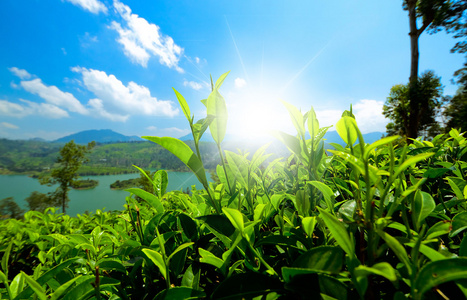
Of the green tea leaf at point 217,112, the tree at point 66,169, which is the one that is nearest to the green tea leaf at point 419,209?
the green tea leaf at point 217,112

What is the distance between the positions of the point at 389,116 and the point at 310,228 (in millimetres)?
21035

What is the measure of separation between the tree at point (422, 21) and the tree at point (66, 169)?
27934 mm

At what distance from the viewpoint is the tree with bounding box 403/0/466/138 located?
10250 millimetres

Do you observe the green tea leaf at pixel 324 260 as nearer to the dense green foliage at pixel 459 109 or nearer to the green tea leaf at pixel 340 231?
the green tea leaf at pixel 340 231

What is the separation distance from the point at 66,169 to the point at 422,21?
107ft

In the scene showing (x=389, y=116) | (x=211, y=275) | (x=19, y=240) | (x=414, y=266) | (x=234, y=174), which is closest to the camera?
(x=414, y=266)

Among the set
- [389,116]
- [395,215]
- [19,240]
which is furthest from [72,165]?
[389,116]

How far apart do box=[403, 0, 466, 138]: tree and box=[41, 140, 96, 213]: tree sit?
2793cm

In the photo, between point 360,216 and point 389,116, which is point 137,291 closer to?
point 360,216

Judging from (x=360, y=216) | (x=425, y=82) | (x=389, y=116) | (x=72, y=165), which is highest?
(x=425, y=82)

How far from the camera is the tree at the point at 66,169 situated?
21594 mm

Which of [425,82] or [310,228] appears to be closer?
[310,228]

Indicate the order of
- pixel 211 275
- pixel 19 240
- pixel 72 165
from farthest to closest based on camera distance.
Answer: pixel 72 165 < pixel 19 240 < pixel 211 275

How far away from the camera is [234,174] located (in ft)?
2.14
